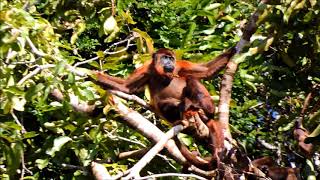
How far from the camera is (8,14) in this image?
4062mm

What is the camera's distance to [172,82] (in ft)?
23.3

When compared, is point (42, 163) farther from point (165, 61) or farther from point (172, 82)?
point (172, 82)

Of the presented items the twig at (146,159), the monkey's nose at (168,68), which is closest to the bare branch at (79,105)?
the twig at (146,159)

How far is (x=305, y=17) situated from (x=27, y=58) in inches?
92.7

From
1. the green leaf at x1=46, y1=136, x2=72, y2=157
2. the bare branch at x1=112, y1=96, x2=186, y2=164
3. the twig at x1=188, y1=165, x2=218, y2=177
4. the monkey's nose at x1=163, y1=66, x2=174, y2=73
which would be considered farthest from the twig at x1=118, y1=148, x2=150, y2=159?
the monkey's nose at x1=163, y1=66, x2=174, y2=73

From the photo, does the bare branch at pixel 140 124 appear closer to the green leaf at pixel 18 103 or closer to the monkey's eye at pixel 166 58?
the green leaf at pixel 18 103

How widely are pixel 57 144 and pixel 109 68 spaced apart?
858 millimetres

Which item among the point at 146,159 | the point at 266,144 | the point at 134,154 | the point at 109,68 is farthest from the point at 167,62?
the point at 146,159

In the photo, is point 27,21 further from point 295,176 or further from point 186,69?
point 295,176

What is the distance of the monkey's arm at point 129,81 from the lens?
634cm

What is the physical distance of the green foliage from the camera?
4.54 metres

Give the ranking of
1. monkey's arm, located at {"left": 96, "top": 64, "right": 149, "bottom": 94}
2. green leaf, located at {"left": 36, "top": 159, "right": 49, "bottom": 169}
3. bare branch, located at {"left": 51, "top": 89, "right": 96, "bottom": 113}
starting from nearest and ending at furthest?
1. bare branch, located at {"left": 51, "top": 89, "right": 96, "bottom": 113}
2. green leaf, located at {"left": 36, "top": 159, "right": 49, "bottom": 169}
3. monkey's arm, located at {"left": 96, "top": 64, "right": 149, "bottom": 94}

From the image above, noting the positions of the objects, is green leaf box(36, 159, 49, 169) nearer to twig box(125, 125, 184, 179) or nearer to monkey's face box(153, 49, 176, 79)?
twig box(125, 125, 184, 179)

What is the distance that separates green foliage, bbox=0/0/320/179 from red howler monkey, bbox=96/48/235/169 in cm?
21
